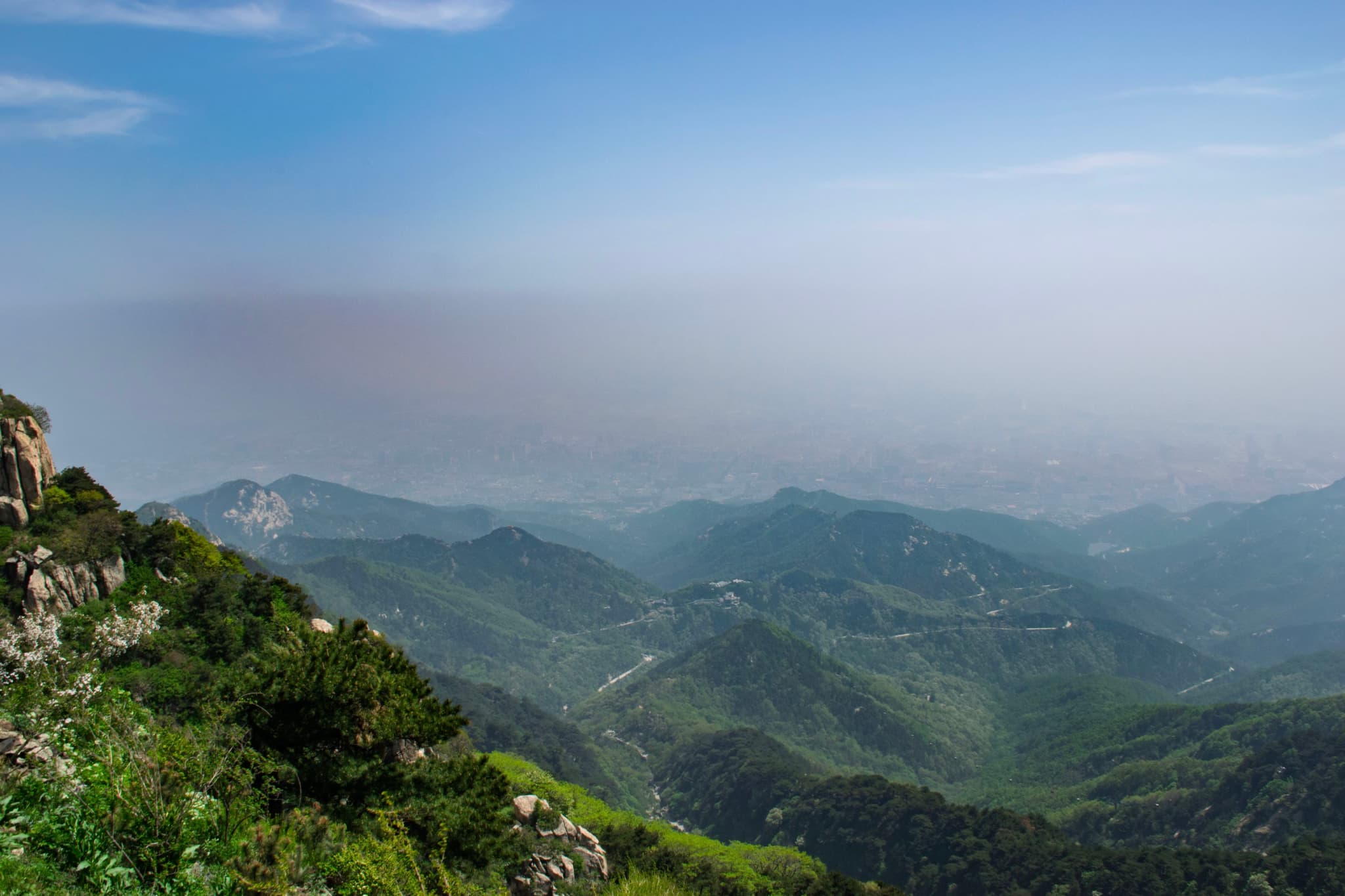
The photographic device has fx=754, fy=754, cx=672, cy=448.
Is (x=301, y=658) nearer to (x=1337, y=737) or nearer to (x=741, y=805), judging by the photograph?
(x=741, y=805)

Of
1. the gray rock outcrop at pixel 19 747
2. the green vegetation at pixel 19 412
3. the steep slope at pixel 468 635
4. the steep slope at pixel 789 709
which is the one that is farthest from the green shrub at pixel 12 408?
the steep slope at pixel 468 635

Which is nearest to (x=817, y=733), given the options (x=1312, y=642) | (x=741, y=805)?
(x=741, y=805)

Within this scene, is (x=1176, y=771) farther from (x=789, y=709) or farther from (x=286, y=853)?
(x=286, y=853)

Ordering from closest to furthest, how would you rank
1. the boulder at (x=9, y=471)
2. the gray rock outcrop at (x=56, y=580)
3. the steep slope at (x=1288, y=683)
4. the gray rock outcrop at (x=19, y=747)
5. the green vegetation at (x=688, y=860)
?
the gray rock outcrop at (x=19, y=747) → the gray rock outcrop at (x=56, y=580) → the green vegetation at (x=688, y=860) → the boulder at (x=9, y=471) → the steep slope at (x=1288, y=683)

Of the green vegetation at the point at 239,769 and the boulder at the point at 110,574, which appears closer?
the green vegetation at the point at 239,769

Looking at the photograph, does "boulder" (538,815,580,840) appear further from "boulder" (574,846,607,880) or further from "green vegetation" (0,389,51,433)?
"green vegetation" (0,389,51,433)

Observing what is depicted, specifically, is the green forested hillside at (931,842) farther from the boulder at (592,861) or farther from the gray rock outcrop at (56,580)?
the gray rock outcrop at (56,580)
